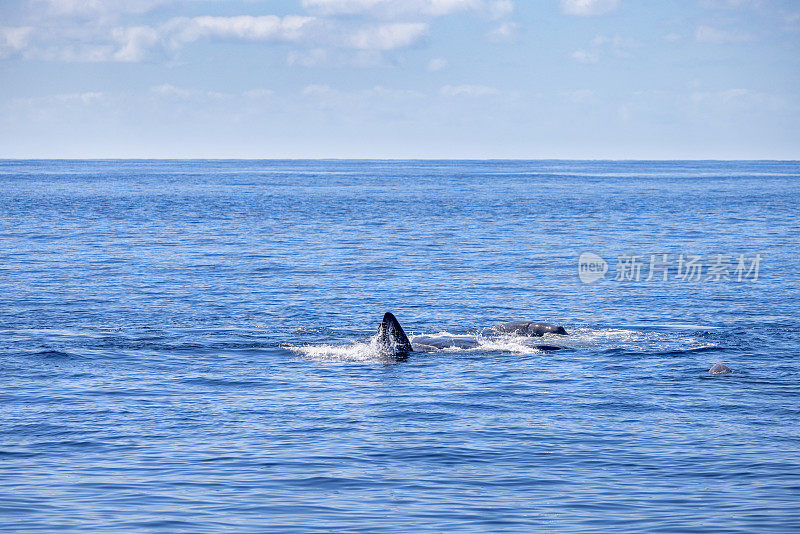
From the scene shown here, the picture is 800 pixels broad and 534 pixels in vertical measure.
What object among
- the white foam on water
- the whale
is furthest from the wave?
the whale

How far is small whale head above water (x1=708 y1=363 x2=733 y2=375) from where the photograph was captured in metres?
29.0

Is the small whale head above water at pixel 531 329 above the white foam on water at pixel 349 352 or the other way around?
above

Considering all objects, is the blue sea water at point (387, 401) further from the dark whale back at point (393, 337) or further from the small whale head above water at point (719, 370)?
the dark whale back at point (393, 337)

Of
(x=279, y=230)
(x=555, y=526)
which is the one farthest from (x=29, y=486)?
(x=279, y=230)

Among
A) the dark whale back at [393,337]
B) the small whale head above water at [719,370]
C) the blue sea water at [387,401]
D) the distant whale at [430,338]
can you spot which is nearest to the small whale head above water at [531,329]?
the distant whale at [430,338]

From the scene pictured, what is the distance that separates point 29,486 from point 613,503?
11354 millimetres

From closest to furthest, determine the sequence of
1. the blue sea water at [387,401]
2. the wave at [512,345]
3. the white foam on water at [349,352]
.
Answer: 1. the blue sea water at [387,401]
2. the white foam on water at [349,352]
3. the wave at [512,345]

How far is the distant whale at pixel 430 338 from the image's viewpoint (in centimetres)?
3172

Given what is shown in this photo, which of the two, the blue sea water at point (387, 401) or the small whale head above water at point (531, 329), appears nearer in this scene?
the blue sea water at point (387, 401)

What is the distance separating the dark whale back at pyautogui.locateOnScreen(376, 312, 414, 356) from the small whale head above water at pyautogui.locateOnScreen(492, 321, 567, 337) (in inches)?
201

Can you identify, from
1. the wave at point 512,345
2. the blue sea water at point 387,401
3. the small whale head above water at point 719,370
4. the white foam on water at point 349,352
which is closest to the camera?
the blue sea water at point 387,401

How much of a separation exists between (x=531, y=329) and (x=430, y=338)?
3.93 m

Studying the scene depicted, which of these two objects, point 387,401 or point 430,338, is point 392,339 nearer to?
point 430,338

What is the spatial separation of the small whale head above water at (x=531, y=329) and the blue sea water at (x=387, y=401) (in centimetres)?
71
